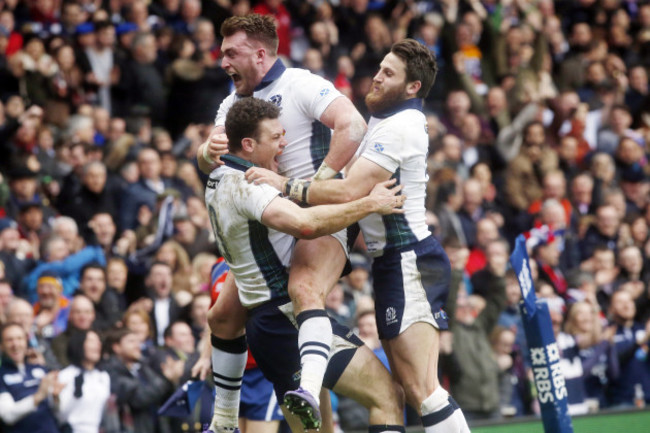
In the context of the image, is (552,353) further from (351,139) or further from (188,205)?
(188,205)

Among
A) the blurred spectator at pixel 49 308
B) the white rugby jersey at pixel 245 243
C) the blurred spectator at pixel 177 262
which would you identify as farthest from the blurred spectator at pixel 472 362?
the white rugby jersey at pixel 245 243

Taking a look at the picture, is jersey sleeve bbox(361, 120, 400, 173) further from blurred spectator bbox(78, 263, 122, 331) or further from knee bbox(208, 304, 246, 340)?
blurred spectator bbox(78, 263, 122, 331)

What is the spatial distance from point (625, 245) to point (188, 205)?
5.63 meters

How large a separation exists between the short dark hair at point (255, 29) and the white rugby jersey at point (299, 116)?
149 millimetres

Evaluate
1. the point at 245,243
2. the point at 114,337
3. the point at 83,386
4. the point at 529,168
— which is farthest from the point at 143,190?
the point at 245,243

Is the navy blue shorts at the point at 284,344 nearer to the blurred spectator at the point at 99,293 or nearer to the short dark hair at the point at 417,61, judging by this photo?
the short dark hair at the point at 417,61

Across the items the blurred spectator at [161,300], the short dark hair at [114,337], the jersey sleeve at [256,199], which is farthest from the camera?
the blurred spectator at [161,300]

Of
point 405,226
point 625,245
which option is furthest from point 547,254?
point 405,226

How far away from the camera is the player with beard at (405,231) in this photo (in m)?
7.10

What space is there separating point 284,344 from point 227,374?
69cm

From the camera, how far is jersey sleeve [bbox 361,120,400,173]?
23.4ft

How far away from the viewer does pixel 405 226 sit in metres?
7.31

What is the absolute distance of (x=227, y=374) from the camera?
7746 millimetres

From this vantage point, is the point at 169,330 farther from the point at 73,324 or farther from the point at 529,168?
the point at 529,168
